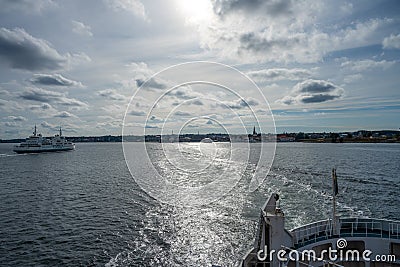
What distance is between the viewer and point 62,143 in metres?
125

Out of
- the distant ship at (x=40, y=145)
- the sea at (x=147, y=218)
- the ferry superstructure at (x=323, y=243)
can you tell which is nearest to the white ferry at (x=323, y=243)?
the ferry superstructure at (x=323, y=243)

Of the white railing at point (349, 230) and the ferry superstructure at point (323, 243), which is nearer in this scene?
the ferry superstructure at point (323, 243)

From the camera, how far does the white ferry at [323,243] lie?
9.47 metres

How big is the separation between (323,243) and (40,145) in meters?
121

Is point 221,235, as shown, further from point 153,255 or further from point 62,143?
point 62,143

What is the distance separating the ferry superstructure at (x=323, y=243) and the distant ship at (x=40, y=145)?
391ft

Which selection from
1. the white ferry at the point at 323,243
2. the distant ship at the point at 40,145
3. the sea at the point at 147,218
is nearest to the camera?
the white ferry at the point at 323,243

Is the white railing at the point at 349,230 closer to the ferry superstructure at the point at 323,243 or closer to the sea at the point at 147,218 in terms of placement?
the ferry superstructure at the point at 323,243

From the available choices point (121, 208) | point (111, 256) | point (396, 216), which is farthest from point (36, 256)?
point (396, 216)

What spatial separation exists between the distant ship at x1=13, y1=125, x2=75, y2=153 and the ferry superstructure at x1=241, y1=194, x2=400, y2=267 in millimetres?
119318

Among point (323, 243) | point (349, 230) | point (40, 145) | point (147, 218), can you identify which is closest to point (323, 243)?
point (323, 243)

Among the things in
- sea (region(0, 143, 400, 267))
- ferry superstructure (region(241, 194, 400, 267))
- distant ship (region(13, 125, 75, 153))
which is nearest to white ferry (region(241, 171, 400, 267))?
ferry superstructure (region(241, 194, 400, 267))

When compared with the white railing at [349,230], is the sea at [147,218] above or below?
below

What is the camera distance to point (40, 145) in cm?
11362
